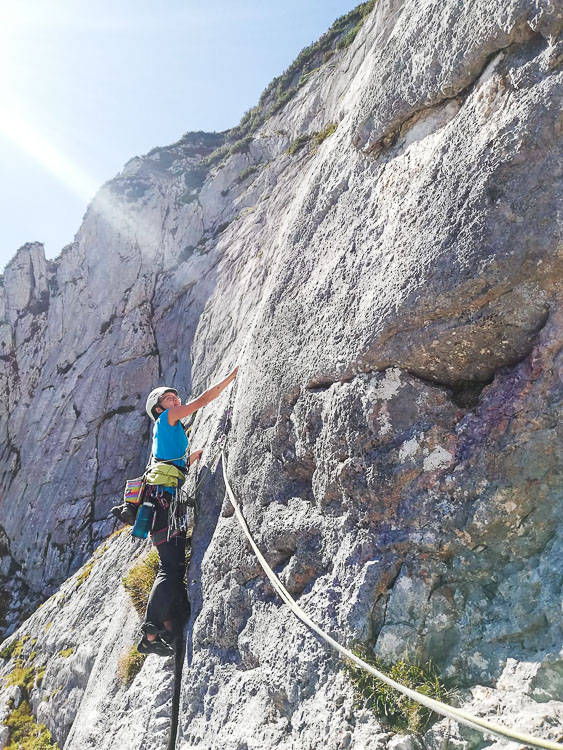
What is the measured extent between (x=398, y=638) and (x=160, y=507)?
168 inches

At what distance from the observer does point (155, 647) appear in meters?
6.10

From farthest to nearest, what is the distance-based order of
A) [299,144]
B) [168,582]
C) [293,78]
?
[293,78] → [299,144] → [168,582]

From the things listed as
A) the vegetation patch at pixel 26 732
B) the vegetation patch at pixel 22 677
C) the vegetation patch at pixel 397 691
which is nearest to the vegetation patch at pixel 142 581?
the vegetation patch at pixel 26 732

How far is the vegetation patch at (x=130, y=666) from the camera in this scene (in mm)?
6551

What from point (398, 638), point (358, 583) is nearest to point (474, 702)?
point (398, 638)

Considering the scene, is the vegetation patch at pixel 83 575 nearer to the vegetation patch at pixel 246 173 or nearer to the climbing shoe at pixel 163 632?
the climbing shoe at pixel 163 632

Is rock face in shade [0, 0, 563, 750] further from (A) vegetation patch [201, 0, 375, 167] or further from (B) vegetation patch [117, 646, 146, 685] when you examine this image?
(A) vegetation patch [201, 0, 375, 167]

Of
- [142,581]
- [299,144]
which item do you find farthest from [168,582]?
[299,144]

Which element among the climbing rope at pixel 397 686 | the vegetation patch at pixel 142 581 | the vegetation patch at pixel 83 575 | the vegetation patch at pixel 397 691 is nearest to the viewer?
the climbing rope at pixel 397 686

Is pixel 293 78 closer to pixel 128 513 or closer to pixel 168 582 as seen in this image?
pixel 128 513

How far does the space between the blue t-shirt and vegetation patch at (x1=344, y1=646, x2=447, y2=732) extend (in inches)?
171

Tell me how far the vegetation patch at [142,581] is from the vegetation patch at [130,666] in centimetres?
48

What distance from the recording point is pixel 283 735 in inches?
163

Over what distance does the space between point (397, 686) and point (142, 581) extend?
204 inches
